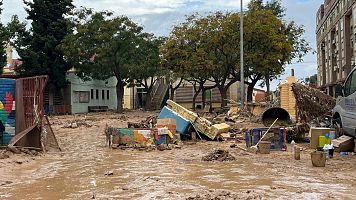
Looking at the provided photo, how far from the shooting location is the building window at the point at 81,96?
158 feet

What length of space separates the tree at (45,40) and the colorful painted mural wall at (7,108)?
26217 millimetres

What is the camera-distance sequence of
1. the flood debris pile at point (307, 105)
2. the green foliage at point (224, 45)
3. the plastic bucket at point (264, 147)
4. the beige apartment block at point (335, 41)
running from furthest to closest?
the beige apartment block at point (335, 41), the green foliage at point (224, 45), the flood debris pile at point (307, 105), the plastic bucket at point (264, 147)

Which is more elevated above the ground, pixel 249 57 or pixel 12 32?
pixel 12 32

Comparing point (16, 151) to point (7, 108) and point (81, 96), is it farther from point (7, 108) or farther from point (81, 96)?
point (81, 96)

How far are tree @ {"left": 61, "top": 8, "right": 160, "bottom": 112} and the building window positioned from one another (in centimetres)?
370

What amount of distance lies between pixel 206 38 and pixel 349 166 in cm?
2743

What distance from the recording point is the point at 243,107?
31.2 m

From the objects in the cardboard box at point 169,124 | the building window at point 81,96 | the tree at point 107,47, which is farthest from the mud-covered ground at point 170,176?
the building window at point 81,96

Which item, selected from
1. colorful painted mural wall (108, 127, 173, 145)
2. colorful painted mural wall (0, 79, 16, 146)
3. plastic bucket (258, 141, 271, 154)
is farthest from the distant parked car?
colorful painted mural wall (0, 79, 16, 146)

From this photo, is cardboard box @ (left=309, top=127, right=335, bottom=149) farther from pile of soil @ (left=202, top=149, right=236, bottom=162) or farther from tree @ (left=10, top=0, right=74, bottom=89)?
tree @ (left=10, top=0, right=74, bottom=89)

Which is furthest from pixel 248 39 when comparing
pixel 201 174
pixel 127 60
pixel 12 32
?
pixel 201 174

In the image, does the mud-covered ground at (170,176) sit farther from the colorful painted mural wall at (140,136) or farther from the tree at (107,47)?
the tree at (107,47)

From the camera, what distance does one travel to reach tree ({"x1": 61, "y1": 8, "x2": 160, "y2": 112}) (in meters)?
41.3

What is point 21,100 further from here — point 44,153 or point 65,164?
point 65,164
